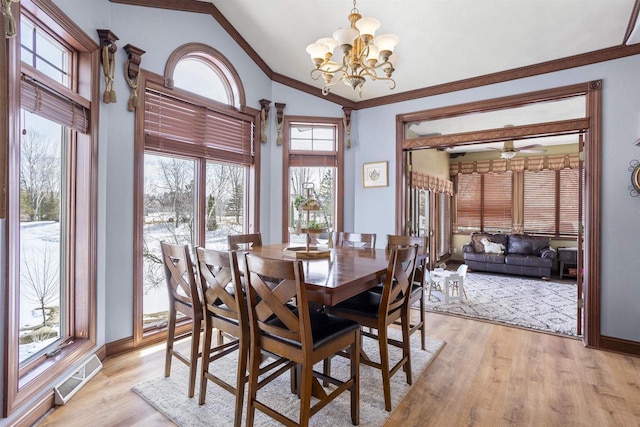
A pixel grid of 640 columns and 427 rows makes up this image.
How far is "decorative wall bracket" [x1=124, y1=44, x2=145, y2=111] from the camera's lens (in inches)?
106

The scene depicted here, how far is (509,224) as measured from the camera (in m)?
7.66

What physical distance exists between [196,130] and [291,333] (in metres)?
2.45

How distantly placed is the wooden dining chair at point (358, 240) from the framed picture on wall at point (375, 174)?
115 centimetres

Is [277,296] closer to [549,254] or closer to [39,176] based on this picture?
[39,176]

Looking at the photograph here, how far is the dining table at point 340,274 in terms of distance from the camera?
1569 millimetres

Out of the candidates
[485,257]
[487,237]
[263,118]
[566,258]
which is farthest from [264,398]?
[566,258]

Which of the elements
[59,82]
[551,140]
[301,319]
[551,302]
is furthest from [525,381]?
[551,140]

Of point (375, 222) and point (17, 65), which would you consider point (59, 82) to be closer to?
point (17, 65)

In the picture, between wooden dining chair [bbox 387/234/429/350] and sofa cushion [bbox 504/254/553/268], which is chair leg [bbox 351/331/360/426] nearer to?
wooden dining chair [bbox 387/234/429/350]

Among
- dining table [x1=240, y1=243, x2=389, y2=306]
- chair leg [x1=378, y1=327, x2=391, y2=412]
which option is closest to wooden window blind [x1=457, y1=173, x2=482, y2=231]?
dining table [x1=240, y1=243, x2=389, y2=306]

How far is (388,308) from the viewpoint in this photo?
2037mm

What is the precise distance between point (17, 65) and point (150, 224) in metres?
1.57

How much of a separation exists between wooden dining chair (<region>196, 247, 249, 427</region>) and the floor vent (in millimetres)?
855

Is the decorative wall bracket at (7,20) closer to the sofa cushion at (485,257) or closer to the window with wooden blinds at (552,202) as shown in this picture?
the sofa cushion at (485,257)
